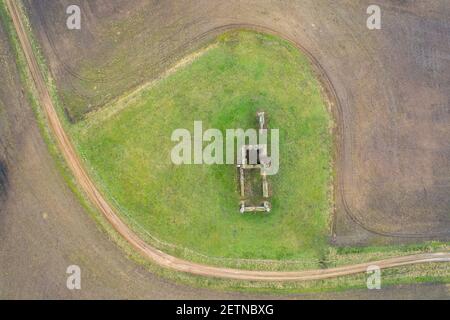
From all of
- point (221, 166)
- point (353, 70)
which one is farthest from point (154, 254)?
point (353, 70)

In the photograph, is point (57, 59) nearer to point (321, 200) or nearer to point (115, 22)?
point (115, 22)

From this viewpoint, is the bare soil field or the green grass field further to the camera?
the bare soil field

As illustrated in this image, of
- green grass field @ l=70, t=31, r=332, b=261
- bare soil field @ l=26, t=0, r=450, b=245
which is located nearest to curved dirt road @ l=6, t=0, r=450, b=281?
green grass field @ l=70, t=31, r=332, b=261

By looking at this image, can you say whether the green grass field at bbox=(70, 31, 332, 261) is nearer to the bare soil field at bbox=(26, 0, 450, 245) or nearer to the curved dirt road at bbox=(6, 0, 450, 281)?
the curved dirt road at bbox=(6, 0, 450, 281)

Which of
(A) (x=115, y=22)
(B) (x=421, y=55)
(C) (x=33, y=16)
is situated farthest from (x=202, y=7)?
(B) (x=421, y=55)

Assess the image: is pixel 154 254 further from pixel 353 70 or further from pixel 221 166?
pixel 353 70

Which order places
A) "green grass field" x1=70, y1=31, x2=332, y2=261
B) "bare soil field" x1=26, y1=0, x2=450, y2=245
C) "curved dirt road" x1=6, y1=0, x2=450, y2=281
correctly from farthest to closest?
1. "bare soil field" x1=26, y1=0, x2=450, y2=245
2. "green grass field" x1=70, y1=31, x2=332, y2=261
3. "curved dirt road" x1=6, y1=0, x2=450, y2=281
